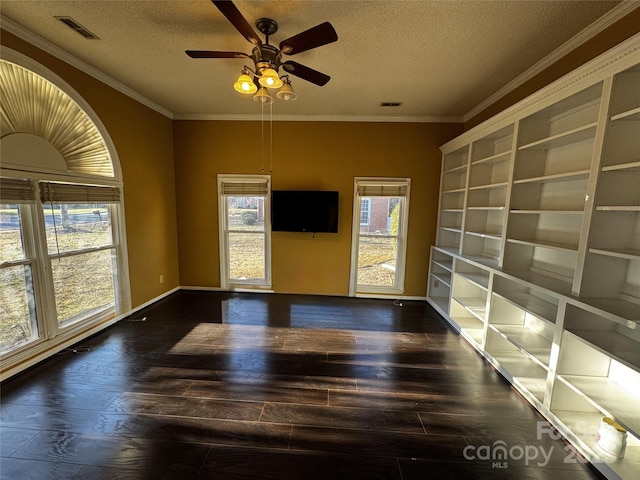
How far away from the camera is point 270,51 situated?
75.4 inches

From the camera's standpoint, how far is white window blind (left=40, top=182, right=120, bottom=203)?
2.45m

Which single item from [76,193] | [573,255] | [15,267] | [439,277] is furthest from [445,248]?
[15,267]

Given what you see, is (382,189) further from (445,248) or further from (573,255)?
(573,255)

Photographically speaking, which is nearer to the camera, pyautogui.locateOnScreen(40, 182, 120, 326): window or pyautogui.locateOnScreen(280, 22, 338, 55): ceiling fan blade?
pyautogui.locateOnScreen(280, 22, 338, 55): ceiling fan blade

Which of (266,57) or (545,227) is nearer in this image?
(266,57)

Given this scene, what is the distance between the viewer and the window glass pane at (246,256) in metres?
4.53

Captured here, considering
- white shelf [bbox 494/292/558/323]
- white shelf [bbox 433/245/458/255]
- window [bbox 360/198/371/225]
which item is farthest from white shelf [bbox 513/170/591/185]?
window [bbox 360/198/371/225]

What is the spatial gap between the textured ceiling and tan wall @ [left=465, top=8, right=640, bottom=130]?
115 millimetres

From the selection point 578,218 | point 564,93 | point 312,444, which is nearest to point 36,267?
point 312,444

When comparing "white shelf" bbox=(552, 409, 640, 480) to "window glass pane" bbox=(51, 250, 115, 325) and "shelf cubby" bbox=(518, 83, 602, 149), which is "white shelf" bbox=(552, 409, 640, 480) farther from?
"window glass pane" bbox=(51, 250, 115, 325)

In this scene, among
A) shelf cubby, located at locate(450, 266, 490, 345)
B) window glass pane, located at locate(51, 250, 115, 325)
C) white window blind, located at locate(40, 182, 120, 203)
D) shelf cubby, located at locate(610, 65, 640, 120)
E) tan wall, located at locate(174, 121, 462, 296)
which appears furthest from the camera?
tan wall, located at locate(174, 121, 462, 296)

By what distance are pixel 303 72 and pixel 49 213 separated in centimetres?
273

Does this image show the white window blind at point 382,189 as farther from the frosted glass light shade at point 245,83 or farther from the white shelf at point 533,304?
the frosted glass light shade at point 245,83

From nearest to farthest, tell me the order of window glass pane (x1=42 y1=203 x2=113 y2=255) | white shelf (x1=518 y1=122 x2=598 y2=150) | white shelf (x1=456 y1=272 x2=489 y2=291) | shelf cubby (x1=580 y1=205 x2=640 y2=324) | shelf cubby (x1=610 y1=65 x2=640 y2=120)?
shelf cubby (x1=610 y1=65 x2=640 y2=120), shelf cubby (x1=580 y1=205 x2=640 y2=324), white shelf (x1=518 y1=122 x2=598 y2=150), window glass pane (x1=42 y1=203 x2=113 y2=255), white shelf (x1=456 y1=272 x2=489 y2=291)
